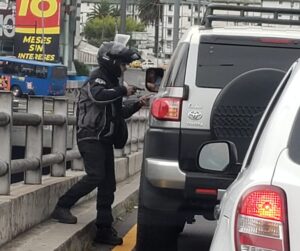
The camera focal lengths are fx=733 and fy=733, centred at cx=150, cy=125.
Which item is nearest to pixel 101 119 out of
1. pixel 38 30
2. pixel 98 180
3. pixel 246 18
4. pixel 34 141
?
pixel 98 180

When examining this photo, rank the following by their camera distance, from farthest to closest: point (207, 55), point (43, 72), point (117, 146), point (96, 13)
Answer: point (96, 13), point (43, 72), point (117, 146), point (207, 55)

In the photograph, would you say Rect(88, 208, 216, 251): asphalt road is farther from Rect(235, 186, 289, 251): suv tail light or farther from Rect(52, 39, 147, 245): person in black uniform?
Rect(235, 186, 289, 251): suv tail light

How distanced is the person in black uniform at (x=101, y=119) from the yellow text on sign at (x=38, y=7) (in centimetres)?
5176

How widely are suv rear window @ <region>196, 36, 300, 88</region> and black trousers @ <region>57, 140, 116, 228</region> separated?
1411 millimetres

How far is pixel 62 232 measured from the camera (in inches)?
255

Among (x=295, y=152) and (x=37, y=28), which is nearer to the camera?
(x=295, y=152)

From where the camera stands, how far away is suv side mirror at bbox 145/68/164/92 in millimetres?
7442

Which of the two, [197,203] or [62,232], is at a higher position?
[197,203]

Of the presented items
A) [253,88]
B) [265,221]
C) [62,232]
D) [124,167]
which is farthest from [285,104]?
[124,167]

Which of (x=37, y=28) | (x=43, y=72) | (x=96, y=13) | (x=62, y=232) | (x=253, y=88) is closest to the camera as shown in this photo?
(x=253, y=88)

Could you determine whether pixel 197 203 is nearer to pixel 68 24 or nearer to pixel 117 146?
pixel 117 146

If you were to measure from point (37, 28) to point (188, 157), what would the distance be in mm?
54062

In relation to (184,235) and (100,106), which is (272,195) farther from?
(184,235)

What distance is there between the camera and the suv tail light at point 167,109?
5859 mm
